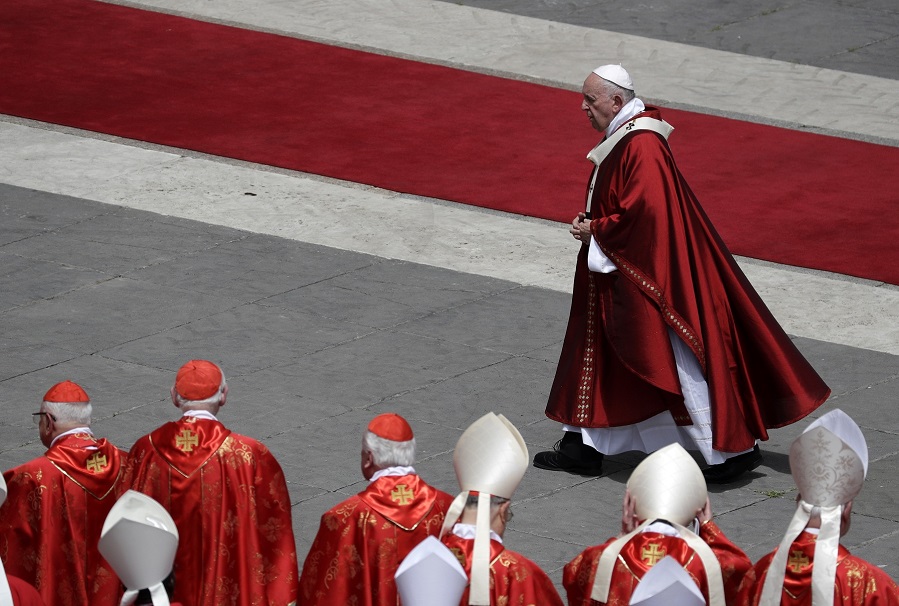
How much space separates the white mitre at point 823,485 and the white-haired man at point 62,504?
226cm

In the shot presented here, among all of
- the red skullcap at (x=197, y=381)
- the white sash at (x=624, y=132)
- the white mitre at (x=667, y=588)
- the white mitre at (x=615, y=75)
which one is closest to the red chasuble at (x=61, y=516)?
the red skullcap at (x=197, y=381)

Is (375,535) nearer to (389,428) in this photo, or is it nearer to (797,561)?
(389,428)

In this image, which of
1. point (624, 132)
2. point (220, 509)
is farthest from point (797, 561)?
point (624, 132)

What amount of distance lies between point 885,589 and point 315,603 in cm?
172

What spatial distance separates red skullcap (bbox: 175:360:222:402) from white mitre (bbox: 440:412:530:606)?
1.03 m

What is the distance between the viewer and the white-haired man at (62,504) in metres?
5.91

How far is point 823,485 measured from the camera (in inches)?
192

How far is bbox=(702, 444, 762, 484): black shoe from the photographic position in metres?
7.69

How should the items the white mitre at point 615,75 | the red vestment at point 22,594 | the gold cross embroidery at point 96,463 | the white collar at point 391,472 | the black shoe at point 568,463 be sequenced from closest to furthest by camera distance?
1. the red vestment at point 22,594
2. the white collar at point 391,472
3. the gold cross embroidery at point 96,463
4. the white mitre at point 615,75
5. the black shoe at point 568,463

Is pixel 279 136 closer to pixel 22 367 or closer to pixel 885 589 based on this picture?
pixel 22 367

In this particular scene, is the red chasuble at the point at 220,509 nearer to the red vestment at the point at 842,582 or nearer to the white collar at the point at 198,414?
the white collar at the point at 198,414

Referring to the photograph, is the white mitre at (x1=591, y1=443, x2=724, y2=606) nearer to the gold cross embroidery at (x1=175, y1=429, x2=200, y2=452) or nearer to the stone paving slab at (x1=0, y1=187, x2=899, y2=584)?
the gold cross embroidery at (x1=175, y1=429, x2=200, y2=452)

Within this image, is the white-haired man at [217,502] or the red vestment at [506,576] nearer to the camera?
the red vestment at [506,576]

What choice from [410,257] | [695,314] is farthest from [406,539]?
[410,257]
